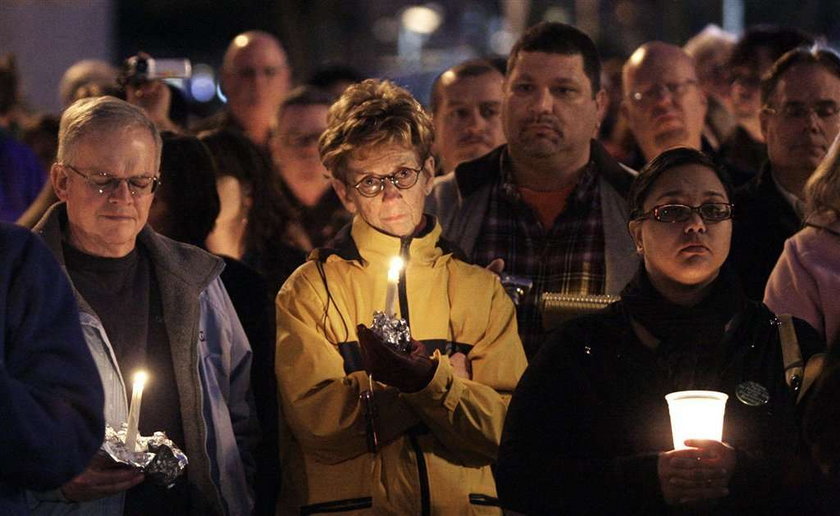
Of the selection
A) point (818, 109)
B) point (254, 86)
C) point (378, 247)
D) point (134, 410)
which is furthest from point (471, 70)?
point (134, 410)

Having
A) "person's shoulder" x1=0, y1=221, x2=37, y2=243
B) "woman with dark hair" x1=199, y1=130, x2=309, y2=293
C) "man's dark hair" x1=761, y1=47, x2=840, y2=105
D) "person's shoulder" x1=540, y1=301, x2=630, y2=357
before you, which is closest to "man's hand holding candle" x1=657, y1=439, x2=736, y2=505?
→ "person's shoulder" x1=540, y1=301, x2=630, y2=357

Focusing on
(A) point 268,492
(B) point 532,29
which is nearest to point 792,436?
(A) point 268,492

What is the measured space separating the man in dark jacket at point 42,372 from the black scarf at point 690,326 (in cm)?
180

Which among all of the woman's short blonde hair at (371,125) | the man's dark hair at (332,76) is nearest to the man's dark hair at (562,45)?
the woman's short blonde hair at (371,125)

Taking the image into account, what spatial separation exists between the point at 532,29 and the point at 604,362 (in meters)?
2.21

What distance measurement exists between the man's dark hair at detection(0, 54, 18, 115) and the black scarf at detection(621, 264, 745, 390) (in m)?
6.48

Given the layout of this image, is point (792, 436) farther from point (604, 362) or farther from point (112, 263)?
point (112, 263)

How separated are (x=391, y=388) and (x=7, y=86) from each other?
246 inches

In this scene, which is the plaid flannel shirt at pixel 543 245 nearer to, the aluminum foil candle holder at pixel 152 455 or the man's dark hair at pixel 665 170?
the man's dark hair at pixel 665 170

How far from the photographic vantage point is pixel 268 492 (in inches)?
229

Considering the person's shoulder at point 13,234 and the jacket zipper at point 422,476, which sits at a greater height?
the person's shoulder at point 13,234

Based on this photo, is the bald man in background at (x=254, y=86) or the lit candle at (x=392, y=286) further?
the bald man in background at (x=254, y=86)

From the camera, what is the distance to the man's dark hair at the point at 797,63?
6809 mm

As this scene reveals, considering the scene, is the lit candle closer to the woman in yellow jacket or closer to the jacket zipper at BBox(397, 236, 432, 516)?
the woman in yellow jacket
